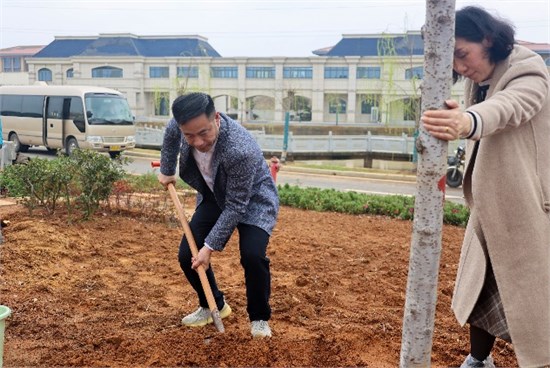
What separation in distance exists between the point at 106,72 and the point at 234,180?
4160cm

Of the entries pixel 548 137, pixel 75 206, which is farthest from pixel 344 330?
pixel 75 206

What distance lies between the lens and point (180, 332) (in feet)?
10.3

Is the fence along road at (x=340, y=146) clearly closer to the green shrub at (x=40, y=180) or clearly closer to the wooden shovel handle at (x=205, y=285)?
the green shrub at (x=40, y=180)

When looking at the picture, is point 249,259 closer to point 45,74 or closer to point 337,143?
point 337,143

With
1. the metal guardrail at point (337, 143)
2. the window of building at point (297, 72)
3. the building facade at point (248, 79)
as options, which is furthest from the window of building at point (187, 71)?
the metal guardrail at point (337, 143)

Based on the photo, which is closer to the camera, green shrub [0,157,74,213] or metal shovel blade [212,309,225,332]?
metal shovel blade [212,309,225,332]

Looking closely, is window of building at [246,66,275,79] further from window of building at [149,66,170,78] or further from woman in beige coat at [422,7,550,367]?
woman in beige coat at [422,7,550,367]

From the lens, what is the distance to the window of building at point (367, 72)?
1510 inches

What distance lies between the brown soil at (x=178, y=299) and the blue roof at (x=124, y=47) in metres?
40.4

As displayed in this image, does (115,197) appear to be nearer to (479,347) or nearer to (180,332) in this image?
(180,332)

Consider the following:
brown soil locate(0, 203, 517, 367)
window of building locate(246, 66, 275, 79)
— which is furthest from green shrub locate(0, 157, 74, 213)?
window of building locate(246, 66, 275, 79)

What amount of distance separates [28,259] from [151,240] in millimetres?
1312

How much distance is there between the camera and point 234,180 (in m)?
2.94

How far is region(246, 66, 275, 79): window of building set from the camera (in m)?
40.5
